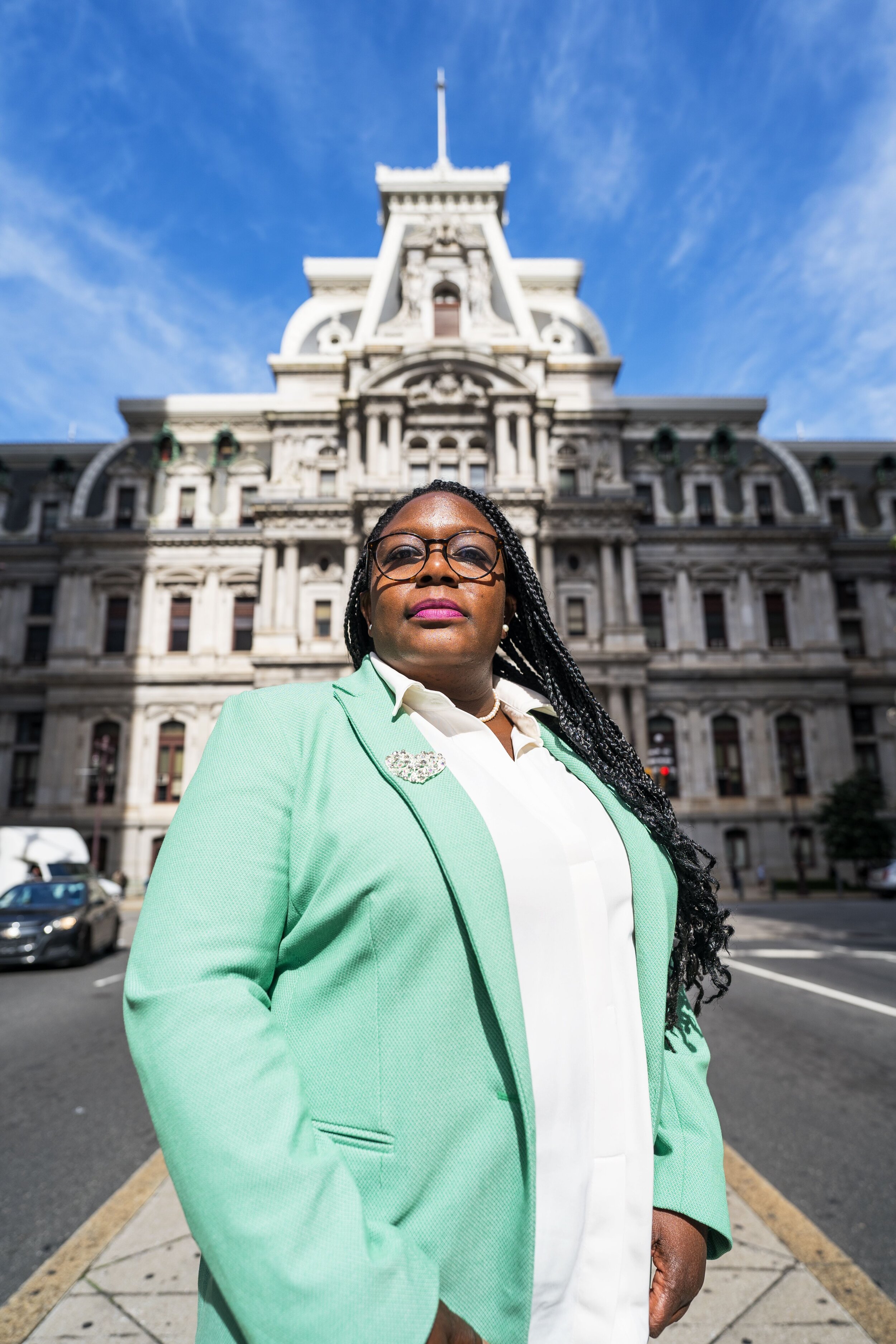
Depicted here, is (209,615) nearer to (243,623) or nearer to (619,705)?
(243,623)

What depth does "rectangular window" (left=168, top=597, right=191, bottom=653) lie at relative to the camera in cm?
3903

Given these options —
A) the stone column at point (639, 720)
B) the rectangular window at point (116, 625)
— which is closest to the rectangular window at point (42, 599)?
the rectangular window at point (116, 625)

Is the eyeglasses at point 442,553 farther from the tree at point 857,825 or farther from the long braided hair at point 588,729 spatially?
the tree at point 857,825

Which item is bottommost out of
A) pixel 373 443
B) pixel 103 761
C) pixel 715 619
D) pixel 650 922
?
pixel 650 922

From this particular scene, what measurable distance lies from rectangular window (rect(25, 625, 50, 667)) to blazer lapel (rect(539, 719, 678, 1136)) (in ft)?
138

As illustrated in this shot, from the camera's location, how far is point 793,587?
3912 cm

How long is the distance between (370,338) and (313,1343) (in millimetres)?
41467

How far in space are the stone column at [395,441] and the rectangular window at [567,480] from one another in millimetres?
7779

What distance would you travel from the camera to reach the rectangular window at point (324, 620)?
3659cm

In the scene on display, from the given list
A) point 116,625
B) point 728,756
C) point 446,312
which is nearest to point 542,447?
point 446,312

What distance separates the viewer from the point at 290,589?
3638 centimetres

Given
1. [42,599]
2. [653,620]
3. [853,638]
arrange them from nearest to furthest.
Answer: [653,620]
[42,599]
[853,638]

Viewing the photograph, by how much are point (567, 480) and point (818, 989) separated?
3137cm

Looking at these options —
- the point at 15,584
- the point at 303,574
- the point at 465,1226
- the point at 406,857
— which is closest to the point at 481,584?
the point at 406,857
